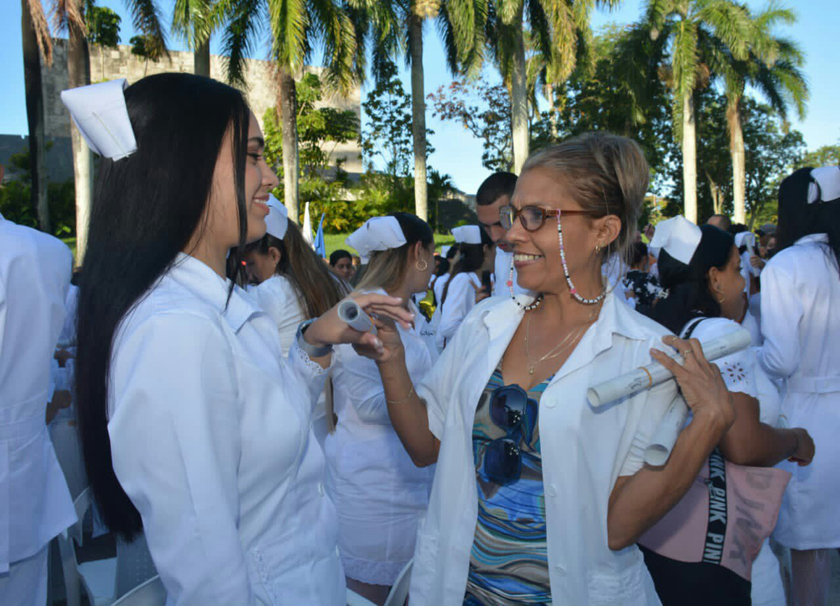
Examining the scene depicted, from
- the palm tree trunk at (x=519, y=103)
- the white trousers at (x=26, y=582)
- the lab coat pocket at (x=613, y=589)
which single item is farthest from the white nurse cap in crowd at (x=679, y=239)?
the palm tree trunk at (x=519, y=103)

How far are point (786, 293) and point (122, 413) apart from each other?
2859 mm

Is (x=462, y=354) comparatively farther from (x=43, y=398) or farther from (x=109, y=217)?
(x=43, y=398)

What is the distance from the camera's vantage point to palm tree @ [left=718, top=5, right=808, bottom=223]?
25.9m

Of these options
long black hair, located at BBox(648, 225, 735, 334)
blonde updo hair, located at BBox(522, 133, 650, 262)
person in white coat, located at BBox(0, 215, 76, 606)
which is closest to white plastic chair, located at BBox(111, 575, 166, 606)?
person in white coat, located at BBox(0, 215, 76, 606)

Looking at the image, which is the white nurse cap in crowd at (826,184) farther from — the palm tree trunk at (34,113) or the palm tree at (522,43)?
the palm tree trunk at (34,113)

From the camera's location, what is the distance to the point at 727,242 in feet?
8.19

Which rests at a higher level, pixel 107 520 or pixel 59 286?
pixel 59 286

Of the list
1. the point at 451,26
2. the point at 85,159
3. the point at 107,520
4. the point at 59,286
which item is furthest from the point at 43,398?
the point at 451,26

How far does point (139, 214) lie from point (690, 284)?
191 cm

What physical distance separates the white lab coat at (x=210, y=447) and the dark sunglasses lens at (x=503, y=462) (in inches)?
23.3

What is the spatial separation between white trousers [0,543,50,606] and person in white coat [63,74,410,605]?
3.30ft

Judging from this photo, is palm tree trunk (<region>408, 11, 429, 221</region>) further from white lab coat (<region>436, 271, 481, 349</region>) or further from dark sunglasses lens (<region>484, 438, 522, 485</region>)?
dark sunglasses lens (<region>484, 438, 522, 485</region>)

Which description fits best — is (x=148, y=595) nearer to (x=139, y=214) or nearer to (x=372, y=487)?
(x=139, y=214)

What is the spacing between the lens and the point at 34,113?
16891 mm
